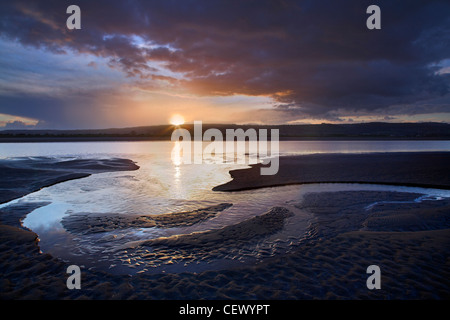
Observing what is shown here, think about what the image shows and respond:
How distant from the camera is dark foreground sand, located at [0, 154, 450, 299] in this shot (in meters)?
4.76

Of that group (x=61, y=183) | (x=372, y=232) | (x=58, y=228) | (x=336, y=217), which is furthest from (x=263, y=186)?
(x=61, y=183)

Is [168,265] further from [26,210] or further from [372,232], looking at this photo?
[26,210]

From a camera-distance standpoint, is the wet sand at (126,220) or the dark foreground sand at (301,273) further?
the wet sand at (126,220)

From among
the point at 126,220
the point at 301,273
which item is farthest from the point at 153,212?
the point at 301,273

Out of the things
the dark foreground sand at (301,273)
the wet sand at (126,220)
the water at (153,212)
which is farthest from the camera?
the wet sand at (126,220)

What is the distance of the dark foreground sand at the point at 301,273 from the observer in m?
4.76

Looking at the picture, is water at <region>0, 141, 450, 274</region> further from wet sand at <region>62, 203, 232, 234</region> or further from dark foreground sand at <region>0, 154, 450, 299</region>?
dark foreground sand at <region>0, 154, 450, 299</region>

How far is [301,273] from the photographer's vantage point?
17.9ft

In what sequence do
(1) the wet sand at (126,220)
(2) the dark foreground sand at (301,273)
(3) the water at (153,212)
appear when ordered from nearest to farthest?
(2) the dark foreground sand at (301,273)
(3) the water at (153,212)
(1) the wet sand at (126,220)

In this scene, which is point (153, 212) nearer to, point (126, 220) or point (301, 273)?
point (126, 220)

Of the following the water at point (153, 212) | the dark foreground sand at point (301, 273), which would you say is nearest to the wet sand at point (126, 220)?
the water at point (153, 212)

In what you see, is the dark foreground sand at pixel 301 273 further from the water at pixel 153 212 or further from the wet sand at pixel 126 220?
the wet sand at pixel 126 220

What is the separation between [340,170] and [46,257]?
2108cm
